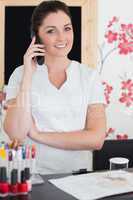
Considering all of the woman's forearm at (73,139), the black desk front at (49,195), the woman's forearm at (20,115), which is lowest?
the black desk front at (49,195)

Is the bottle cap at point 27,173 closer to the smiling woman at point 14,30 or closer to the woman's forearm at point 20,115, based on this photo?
the woman's forearm at point 20,115

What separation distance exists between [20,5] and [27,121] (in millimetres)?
1041

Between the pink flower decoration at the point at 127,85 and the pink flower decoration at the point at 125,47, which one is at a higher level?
the pink flower decoration at the point at 125,47

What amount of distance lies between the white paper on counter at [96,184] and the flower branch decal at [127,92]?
118 centimetres

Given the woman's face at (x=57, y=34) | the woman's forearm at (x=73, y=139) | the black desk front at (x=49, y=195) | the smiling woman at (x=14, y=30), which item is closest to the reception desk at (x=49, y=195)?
the black desk front at (x=49, y=195)

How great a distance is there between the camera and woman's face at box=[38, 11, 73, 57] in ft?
6.04

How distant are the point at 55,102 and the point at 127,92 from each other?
3.23 feet

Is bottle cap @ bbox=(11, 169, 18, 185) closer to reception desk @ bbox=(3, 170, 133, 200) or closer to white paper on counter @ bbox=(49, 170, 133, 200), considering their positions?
Answer: reception desk @ bbox=(3, 170, 133, 200)

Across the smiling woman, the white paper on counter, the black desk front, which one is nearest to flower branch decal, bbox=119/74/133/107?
the smiling woman

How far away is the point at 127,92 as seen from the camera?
106 inches

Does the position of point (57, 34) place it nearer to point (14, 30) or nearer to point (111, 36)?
point (14, 30)

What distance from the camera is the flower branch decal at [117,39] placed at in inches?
103

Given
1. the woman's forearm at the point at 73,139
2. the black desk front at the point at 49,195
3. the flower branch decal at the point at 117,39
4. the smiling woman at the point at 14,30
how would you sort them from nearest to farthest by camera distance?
the black desk front at the point at 49,195 → the woman's forearm at the point at 73,139 → the smiling woman at the point at 14,30 → the flower branch decal at the point at 117,39

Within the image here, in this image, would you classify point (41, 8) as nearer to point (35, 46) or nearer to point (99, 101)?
point (35, 46)
